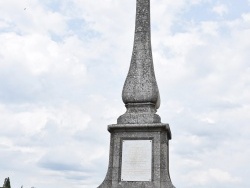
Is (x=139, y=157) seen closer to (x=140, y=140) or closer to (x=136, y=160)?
(x=136, y=160)

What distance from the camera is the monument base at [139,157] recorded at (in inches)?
371

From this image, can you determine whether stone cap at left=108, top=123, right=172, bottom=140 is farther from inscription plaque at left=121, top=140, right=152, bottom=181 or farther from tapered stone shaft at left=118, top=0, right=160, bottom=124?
inscription plaque at left=121, top=140, right=152, bottom=181

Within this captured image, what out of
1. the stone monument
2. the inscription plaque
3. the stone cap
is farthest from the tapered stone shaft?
the inscription plaque

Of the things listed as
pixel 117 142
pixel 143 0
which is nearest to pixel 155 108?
pixel 117 142

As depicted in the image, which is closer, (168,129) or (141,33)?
(168,129)

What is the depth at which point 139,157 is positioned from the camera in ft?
31.6

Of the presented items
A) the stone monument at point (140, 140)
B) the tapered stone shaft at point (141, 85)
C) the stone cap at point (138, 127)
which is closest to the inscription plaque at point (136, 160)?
the stone monument at point (140, 140)

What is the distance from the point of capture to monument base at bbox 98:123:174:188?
9422mm

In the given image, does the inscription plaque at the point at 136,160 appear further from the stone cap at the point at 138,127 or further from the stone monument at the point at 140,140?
the stone cap at the point at 138,127

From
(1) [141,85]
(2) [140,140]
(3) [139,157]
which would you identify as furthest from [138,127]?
(1) [141,85]

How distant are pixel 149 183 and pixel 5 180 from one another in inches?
674

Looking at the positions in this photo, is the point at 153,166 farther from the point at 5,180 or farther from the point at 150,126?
the point at 5,180

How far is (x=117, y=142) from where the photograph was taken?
984 cm

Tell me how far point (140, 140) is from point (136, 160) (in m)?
0.49
